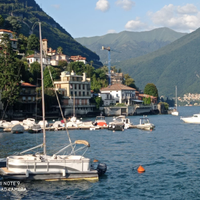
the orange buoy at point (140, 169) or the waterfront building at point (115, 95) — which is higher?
the waterfront building at point (115, 95)

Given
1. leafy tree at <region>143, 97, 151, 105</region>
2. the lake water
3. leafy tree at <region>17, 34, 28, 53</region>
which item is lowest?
the lake water

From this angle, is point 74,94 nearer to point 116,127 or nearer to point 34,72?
point 34,72

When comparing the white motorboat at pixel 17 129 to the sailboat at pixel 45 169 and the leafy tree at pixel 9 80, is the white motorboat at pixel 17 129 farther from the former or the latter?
the sailboat at pixel 45 169

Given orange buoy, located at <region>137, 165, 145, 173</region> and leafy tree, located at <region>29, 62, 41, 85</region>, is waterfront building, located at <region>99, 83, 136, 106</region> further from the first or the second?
orange buoy, located at <region>137, 165, 145, 173</region>

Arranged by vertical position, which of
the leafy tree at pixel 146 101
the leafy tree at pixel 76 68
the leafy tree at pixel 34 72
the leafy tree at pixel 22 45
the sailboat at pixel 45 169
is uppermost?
the leafy tree at pixel 22 45

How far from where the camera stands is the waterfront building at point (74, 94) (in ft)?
497

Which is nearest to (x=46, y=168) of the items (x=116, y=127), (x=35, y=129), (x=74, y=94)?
(x=35, y=129)

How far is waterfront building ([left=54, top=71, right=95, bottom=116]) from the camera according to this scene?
5960 inches

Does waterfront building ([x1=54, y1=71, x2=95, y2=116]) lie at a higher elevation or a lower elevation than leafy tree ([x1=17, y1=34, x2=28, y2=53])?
lower

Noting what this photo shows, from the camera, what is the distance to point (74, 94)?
15575 centimetres

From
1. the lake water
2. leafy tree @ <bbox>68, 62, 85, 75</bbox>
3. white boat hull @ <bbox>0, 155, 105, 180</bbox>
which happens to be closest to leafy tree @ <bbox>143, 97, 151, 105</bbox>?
leafy tree @ <bbox>68, 62, 85, 75</bbox>

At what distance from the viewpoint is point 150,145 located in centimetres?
6025


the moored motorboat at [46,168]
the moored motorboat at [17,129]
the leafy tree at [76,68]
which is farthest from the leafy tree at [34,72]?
the moored motorboat at [46,168]

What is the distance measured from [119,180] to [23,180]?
9.02m
